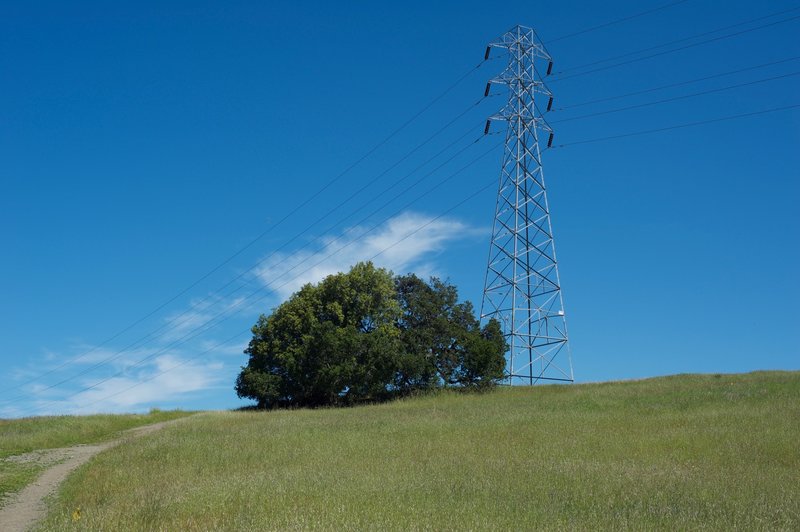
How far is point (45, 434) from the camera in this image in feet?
116

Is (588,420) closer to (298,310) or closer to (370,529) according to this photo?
(370,529)

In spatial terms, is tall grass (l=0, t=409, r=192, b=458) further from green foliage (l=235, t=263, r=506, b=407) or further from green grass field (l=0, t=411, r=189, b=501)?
green foliage (l=235, t=263, r=506, b=407)

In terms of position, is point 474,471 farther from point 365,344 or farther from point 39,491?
point 365,344

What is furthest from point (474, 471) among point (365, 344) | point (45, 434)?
point (365, 344)

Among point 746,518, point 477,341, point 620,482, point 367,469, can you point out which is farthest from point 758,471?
point 477,341

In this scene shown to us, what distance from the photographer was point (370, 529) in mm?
11289

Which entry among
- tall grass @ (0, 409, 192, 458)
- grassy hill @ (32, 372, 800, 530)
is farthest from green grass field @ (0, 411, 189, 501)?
grassy hill @ (32, 372, 800, 530)

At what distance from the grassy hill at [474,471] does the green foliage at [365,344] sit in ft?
47.9

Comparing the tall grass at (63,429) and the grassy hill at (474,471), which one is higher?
the tall grass at (63,429)

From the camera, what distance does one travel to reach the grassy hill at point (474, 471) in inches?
510

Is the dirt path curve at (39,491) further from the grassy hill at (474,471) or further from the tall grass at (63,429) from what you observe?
the tall grass at (63,429)

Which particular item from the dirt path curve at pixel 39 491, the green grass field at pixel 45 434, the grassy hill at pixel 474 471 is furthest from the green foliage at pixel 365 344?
the dirt path curve at pixel 39 491

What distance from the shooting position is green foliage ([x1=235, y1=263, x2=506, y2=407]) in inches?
2057

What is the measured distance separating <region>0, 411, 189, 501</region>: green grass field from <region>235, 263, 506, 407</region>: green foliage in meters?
8.05
